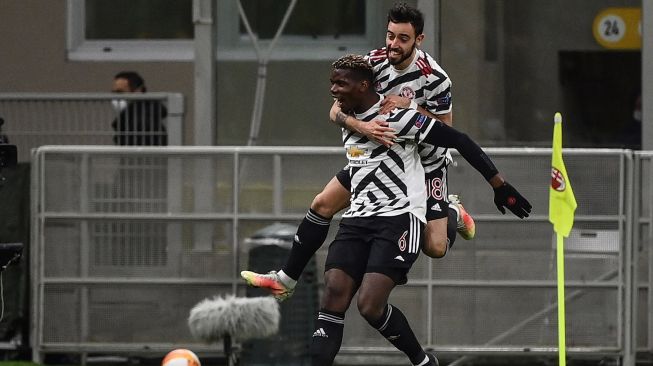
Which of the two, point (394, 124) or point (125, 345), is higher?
point (394, 124)

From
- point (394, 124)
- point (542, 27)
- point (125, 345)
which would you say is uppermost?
point (542, 27)

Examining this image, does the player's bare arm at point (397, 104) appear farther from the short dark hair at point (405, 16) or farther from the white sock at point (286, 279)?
the white sock at point (286, 279)

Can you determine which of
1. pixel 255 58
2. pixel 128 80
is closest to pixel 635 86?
pixel 255 58

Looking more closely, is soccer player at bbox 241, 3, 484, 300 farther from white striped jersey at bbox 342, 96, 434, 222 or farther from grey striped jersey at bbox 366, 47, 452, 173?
white striped jersey at bbox 342, 96, 434, 222

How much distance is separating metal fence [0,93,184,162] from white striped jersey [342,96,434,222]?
15.7 ft

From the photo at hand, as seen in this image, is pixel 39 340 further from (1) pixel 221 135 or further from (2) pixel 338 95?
(2) pixel 338 95

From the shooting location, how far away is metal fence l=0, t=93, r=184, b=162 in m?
13.8

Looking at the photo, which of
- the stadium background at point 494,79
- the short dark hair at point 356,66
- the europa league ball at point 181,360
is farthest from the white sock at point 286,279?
the stadium background at point 494,79

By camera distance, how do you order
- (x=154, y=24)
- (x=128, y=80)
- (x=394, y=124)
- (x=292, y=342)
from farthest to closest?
(x=154, y=24), (x=128, y=80), (x=292, y=342), (x=394, y=124)

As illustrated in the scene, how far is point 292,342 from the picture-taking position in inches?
502

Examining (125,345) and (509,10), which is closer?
(125,345)

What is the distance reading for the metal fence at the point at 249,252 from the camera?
1302 centimetres

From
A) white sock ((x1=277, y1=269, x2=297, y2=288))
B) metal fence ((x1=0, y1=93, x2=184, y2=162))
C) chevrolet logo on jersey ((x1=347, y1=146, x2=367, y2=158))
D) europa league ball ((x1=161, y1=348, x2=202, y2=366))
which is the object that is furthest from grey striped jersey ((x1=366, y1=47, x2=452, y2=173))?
metal fence ((x1=0, y1=93, x2=184, y2=162))

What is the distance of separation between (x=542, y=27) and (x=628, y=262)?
259 cm
